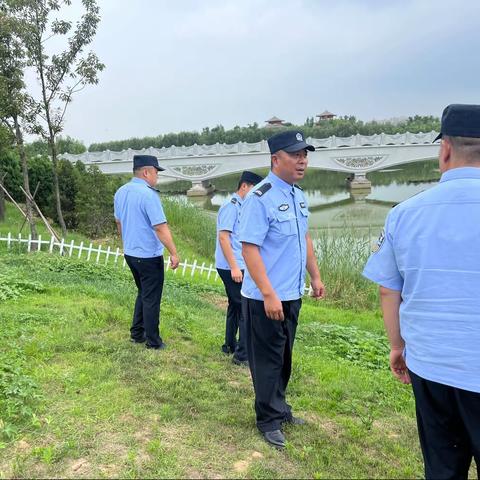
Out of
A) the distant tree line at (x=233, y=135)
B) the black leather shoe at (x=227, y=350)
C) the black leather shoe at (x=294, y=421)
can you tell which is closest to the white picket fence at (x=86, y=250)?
the black leather shoe at (x=227, y=350)

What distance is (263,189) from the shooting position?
2.89 m

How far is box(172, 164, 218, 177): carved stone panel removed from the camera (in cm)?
3041

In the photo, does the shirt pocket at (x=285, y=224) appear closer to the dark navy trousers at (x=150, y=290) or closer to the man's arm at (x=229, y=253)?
the man's arm at (x=229, y=253)

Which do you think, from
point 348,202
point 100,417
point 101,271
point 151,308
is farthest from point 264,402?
point 348,202

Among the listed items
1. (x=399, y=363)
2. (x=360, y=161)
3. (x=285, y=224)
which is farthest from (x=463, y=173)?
(x=360, y=161)

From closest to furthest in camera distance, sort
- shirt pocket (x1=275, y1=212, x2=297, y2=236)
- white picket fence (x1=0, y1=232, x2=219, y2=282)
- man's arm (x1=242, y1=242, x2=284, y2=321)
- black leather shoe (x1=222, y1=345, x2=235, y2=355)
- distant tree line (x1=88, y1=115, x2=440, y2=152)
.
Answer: man's arm (x1=242, y1=242, x2=284, y2=321)
shirt pocket (x1=275, y1=212, x2=297, y2=236)
black leather shoe (x1=222, y1=345, x2=235, y2=355)
white picket fence (x1=0, y1=232, x2=219, y2=282)
distant tree line (x1=88, y1=115, x2=440, y2=152)

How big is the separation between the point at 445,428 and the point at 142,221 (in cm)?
307

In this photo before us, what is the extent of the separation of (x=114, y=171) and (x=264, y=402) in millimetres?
27305

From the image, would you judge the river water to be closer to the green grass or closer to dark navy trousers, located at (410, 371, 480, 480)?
the green grass

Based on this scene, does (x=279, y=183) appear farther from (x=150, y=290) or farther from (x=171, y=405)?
(x=150, y=290)

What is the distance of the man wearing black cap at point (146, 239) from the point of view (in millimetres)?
4273

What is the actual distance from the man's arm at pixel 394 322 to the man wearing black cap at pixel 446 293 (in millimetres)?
55

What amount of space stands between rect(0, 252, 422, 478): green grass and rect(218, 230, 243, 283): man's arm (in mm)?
783

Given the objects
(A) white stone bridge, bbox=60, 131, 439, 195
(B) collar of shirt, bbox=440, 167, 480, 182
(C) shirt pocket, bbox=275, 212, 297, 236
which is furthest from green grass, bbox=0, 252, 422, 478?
(A) white stone bridge, bbox=60, 131, 439, 195
